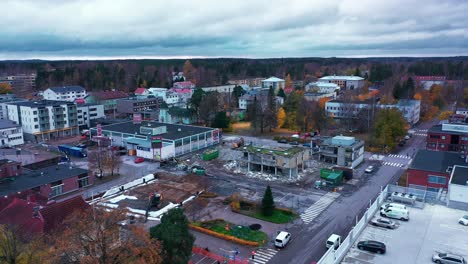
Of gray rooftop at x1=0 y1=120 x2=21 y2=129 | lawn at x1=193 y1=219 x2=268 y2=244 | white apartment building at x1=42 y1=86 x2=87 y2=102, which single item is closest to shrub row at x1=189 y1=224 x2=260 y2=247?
lawn at x1=193 y1=219 x2=268 y2=244

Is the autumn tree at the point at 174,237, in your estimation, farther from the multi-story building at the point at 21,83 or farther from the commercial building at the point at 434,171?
the multi-story building at the point at 21,83

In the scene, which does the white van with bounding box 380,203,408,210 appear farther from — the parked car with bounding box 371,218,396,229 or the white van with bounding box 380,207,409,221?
the parked car with bounding box 371,218,396,229

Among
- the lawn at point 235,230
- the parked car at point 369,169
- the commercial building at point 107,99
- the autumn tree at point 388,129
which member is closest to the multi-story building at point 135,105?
the commercial building at point 107,99

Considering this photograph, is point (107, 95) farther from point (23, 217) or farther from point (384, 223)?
point (384, 223)

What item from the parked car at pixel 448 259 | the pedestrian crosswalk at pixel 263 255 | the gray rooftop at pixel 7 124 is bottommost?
the pedestrian crosswalk at pixel 263 255

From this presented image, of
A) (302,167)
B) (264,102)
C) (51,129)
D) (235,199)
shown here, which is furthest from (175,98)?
(235,199)

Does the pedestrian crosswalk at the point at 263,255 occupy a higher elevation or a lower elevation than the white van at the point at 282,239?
lower

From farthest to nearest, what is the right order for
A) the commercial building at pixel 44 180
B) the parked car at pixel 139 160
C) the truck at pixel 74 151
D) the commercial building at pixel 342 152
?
the truck at pixel 74 151 → the parked car at pixel 139 160 → the commercial building at pixel 342 152 → the commercial building at pixel 44 180

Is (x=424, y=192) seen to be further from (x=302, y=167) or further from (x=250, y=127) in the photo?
(x=250, y=127)
